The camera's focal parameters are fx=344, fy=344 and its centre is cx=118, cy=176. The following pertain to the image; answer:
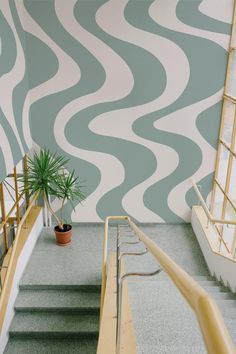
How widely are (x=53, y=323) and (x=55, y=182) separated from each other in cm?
234

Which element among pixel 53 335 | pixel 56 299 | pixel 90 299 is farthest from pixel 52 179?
pixel 53 335

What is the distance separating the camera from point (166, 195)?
700 cm

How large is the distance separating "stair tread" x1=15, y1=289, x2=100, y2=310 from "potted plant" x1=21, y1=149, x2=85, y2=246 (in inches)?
48.5

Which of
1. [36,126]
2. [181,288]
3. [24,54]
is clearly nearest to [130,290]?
[181,288]

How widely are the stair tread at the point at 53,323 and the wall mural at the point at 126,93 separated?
7.91ft

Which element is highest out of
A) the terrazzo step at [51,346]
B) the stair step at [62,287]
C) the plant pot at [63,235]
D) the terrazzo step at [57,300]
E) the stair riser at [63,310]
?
the plant pot at [63,235]

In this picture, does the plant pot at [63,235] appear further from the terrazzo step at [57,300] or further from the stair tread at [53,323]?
the stair tread at [53,323]

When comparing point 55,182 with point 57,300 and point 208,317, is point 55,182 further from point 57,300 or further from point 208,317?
point 208,317

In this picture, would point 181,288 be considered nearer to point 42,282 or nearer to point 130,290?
point 130,290

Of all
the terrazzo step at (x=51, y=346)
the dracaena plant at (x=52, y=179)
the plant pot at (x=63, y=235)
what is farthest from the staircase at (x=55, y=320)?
the dracaena plant at (x=52, y=179)

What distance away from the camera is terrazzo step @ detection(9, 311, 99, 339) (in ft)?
15.8

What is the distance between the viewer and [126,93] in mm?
6359

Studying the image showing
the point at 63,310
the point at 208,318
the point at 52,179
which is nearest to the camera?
the point at 208,318

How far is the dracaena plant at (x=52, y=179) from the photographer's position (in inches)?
235
